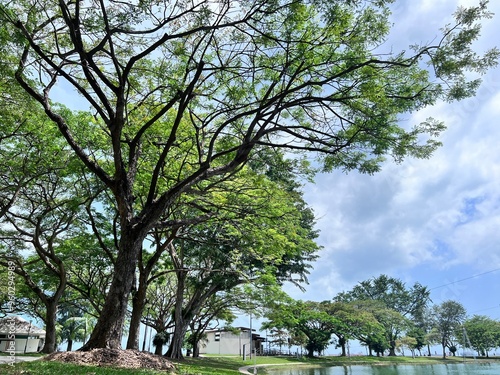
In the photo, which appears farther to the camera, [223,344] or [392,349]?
[392,349]

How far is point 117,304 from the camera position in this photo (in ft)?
23.5

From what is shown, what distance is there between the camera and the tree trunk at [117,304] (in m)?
7.03

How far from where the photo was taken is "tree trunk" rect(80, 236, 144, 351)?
277 inches

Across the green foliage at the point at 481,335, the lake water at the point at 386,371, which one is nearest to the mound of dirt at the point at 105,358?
the lake water at the point at 386,371

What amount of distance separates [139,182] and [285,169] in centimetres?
490

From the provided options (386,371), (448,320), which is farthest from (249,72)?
(448,320)

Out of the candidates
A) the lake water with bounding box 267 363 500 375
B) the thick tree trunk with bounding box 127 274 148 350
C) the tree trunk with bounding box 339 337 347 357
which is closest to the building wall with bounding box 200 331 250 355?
the tree trunk with bounding box 339 337 347 357

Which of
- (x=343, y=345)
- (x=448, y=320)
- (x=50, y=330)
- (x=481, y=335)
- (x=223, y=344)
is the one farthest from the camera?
(x=448, y=320)

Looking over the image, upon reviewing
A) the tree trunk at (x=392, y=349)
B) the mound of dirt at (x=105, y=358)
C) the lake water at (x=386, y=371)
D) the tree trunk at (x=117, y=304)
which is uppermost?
the tree trunk at (x=117, y=304)

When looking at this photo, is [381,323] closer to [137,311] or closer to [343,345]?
[343,345]

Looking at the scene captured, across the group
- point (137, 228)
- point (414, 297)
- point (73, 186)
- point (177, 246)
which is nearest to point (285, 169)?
point (137, 228)

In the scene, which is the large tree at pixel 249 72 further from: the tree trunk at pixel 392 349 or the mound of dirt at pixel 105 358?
the tree trunk at pixel 392 349

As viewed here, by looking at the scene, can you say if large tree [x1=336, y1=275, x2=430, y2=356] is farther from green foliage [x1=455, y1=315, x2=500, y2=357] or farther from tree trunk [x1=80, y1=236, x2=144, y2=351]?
tree trunk [x1=80, y1=236, x2=144, y2=351]

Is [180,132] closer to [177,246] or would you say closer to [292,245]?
[292,245]
